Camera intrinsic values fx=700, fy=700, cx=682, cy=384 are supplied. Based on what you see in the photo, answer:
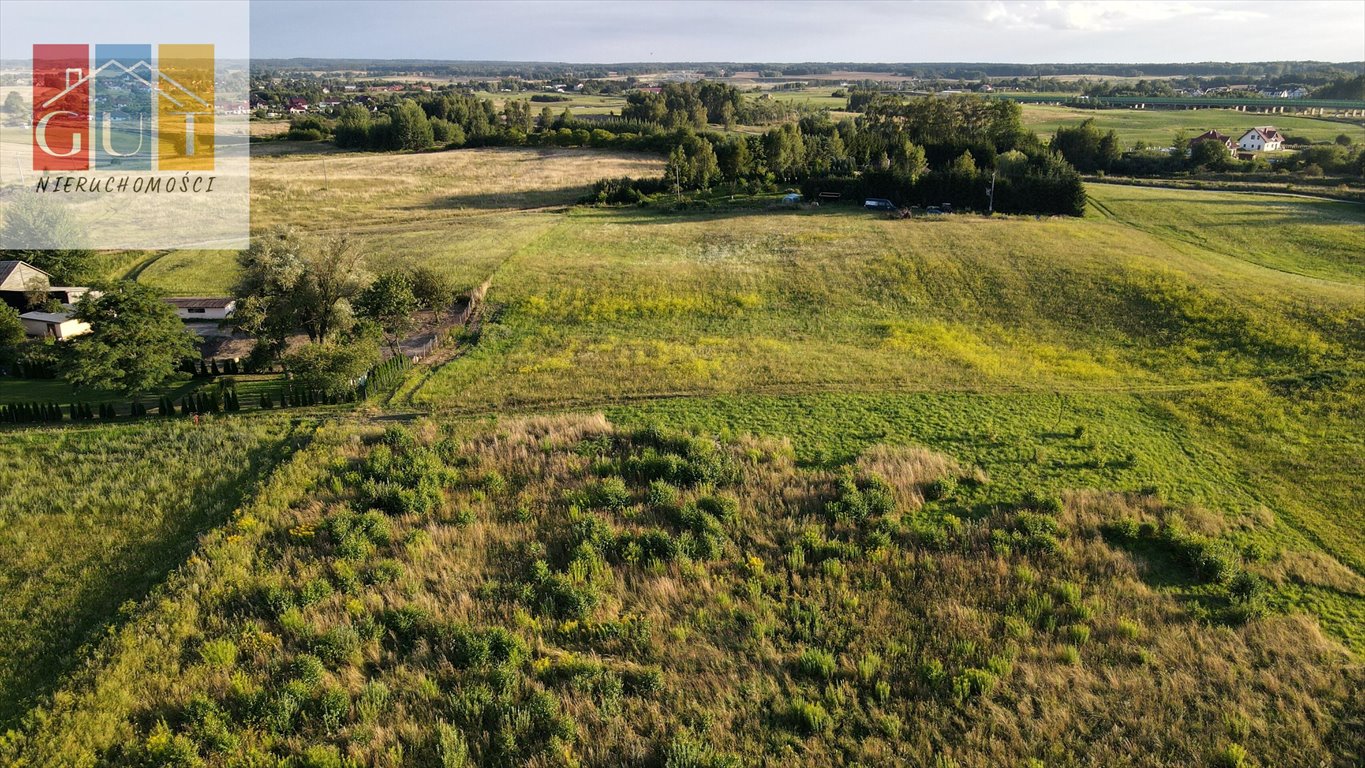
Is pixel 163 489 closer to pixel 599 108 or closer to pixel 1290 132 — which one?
pixel 1290 132

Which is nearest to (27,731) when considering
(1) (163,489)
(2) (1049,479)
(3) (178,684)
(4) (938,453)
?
(3) (178,684)

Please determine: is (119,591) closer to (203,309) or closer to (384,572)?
(384,572)

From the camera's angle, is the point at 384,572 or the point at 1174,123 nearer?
the point at 384,572

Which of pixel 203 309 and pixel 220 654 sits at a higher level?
pixel 203 309

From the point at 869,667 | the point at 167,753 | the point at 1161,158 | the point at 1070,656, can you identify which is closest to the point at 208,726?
the point at 167,753

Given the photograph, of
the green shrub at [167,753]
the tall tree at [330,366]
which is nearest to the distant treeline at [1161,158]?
the tall tree at [330,366]

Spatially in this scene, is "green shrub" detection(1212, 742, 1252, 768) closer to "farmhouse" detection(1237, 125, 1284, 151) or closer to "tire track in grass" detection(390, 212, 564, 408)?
"tire track in grass" detection(390, 212, 564, 408)

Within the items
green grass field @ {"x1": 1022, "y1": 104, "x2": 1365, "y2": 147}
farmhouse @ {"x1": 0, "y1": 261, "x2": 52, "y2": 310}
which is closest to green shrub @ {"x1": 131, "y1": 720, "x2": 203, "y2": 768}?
farmhouse @ {"x1": 0, "y1": 261, "x2": 52, "y2": 310}

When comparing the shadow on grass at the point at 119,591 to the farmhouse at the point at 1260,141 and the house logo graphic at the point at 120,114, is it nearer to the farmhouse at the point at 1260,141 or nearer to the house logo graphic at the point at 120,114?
the house logo graphic at the point at 120,114
